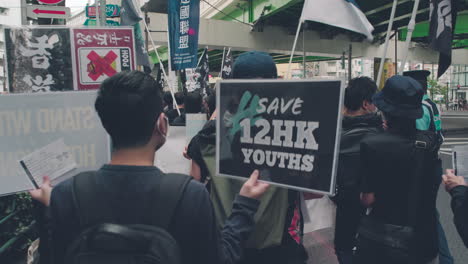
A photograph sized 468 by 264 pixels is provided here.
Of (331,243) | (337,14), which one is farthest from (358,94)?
(331,243)

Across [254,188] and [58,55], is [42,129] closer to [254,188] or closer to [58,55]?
[254,188]

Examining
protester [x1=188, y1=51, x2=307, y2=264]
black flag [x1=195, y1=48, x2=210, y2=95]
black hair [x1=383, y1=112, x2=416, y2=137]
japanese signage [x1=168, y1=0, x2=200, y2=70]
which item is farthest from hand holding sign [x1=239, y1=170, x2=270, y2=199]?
black flag [x1=195, y1=48, x2=210, y2=95]

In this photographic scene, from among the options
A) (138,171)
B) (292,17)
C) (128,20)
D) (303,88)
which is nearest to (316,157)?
(303,88)

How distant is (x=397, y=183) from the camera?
205cm

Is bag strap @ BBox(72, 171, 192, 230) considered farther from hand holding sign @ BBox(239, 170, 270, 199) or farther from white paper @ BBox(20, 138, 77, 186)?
white paper @ BBox(20, 138, 77, 186)

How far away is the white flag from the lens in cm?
329

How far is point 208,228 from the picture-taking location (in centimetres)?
125

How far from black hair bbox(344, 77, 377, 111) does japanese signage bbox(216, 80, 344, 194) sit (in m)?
1.34

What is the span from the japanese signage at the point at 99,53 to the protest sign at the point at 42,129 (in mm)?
1187

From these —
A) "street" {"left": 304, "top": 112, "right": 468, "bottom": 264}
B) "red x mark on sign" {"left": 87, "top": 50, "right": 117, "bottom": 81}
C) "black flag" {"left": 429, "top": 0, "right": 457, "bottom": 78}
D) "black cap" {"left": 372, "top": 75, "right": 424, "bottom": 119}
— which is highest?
"black flag" {"left": 429, "top": 0, "right": 457, "bottom": 78}

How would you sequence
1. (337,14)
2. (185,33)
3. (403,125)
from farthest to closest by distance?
1. (185,33)
2. (337,14)
3. (403,125)

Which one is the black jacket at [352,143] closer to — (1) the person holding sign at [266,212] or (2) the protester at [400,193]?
(2) the protester at [400,193]

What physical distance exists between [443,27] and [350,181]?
226 cm

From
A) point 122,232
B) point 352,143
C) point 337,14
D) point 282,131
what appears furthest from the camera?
point 337,14
